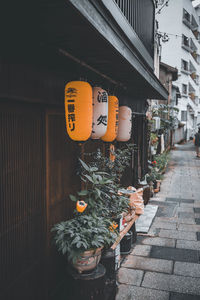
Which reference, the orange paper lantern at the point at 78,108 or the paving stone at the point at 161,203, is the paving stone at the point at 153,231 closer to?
the paving stone at the point at 161,203

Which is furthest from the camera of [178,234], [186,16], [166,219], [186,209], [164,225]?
[186,16]

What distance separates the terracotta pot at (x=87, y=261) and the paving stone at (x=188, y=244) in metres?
4.52

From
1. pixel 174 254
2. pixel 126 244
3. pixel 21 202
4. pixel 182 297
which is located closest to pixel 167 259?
pixel 174 254

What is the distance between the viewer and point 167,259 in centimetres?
796

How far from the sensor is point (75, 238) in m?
4.77

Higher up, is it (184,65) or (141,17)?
(184,65)

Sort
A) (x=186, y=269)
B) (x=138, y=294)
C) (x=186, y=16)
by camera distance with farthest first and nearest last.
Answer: (x=186, y=16), (x=186, y=269), (x=138, y=294)

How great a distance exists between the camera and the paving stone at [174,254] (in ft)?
26.3

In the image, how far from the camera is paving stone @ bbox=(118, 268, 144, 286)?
6793 millimetres

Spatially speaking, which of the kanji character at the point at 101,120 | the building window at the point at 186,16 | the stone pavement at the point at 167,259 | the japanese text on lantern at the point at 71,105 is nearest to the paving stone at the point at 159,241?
the stone pavement at the point at 167,259

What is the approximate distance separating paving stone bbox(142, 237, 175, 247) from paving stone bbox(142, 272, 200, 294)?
6.35 ft

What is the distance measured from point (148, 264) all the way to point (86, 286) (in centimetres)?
311

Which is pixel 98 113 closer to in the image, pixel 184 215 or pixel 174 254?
pixel 174 254

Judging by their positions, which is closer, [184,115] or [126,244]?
[126,244]
